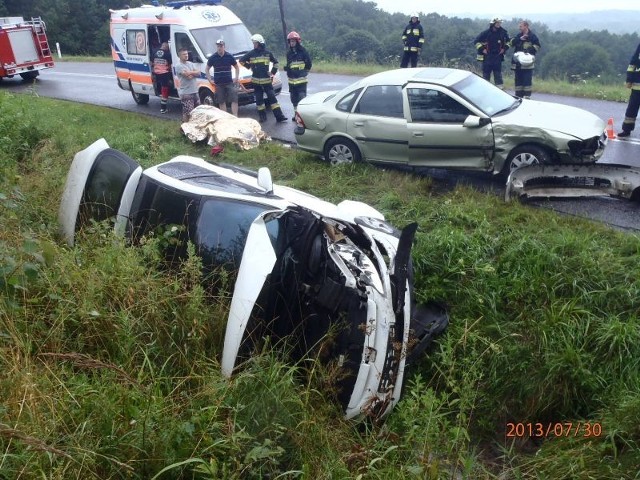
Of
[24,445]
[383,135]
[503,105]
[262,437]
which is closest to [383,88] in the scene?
[383,135]

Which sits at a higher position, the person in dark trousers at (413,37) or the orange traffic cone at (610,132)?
the person in dark trousers at (413,37)

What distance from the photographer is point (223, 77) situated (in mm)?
11086

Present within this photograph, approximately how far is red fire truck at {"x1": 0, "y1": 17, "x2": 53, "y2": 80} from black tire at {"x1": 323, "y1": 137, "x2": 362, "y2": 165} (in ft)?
45.8

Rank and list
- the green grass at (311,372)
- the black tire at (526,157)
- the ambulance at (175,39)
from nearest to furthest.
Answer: the green grass at (311,372), the black tire at (526,157), the ambulance at (175,39)

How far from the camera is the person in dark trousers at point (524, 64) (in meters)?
10.7

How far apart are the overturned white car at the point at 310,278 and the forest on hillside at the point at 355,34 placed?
21351 mm

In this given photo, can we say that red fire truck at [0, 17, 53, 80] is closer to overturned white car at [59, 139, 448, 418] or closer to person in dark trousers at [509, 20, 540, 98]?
person in dark trousers at [509, 20, 540, 98]

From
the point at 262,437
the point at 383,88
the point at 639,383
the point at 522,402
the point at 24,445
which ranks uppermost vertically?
the point at 383,88

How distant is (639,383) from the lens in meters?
4.14

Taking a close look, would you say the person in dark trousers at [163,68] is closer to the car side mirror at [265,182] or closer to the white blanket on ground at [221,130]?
the white blanket on ground at [221,130]

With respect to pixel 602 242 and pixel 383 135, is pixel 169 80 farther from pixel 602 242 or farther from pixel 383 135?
pixel 602 242

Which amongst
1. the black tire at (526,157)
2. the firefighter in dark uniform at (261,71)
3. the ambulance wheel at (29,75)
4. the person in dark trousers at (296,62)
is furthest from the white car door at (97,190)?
the ambulance wheel at (29,75)

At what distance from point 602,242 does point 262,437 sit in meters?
4.02

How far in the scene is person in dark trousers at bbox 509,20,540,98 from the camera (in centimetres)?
1073
